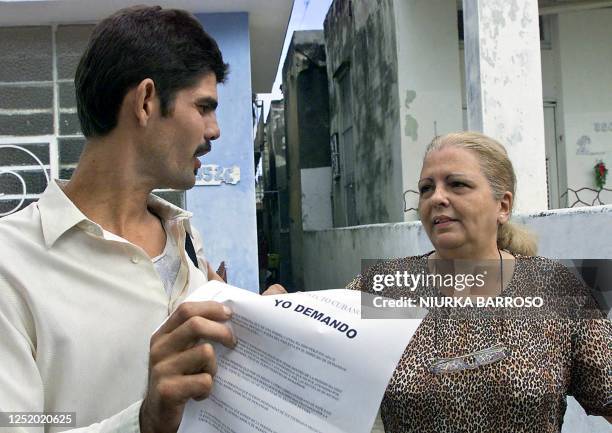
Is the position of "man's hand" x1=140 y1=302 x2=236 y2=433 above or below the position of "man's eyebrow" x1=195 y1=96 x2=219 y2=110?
below

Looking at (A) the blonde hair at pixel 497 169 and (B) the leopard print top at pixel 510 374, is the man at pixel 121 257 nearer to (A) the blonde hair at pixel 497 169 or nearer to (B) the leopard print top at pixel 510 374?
(B) the leopard print top at pixel 510 374

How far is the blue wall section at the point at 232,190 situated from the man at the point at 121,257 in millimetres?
3761

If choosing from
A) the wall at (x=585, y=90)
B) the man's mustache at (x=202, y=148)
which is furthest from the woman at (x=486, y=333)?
the wall at (x=585, y=90)

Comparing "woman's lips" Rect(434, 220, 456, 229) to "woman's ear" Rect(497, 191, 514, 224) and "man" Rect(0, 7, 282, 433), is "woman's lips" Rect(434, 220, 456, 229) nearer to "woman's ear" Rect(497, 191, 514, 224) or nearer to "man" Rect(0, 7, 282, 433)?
"woman's ear" Rect(497, 191, 514, 224)

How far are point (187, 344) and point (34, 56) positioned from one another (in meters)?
5.11

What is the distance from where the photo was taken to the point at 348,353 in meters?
1.05

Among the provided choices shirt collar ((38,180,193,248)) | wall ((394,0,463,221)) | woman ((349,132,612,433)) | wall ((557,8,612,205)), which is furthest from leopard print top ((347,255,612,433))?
wall ((557,8,612,205))

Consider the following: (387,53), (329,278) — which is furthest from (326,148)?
(387,53)

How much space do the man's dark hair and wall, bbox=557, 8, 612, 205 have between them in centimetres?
754

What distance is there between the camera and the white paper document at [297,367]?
1.04 metres

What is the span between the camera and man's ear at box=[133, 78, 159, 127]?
141 cm

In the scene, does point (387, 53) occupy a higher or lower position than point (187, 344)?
higher

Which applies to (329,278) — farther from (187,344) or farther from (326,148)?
(187,344)

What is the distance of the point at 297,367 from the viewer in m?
1.07
